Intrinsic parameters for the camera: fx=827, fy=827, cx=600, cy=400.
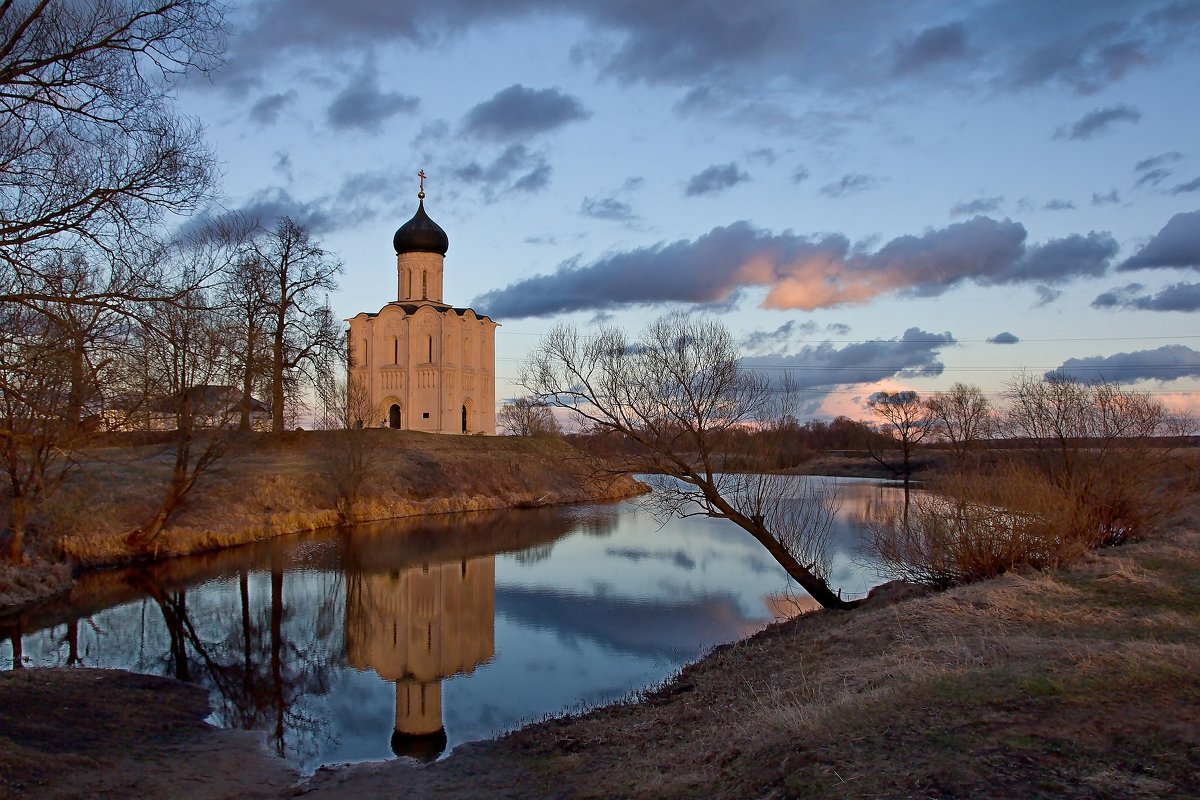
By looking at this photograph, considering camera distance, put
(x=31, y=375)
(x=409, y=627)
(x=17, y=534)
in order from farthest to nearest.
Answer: (x=17, y=534) → (x=409, y=627) → (x=31, y=375)

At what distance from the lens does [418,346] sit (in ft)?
150

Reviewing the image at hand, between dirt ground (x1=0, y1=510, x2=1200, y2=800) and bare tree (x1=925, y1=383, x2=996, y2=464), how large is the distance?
11.4 metres

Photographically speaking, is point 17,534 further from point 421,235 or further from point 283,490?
point 421,235

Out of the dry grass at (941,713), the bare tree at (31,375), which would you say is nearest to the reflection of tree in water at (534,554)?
the bare tree at (31,375)

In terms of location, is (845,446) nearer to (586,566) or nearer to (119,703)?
(586,566)

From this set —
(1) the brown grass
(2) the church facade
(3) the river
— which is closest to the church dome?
(2) the church facade

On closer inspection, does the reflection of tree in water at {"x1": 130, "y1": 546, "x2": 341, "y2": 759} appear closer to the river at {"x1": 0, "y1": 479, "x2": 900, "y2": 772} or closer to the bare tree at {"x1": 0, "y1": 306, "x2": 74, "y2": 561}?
the river at {"x1": 0, "y1": 479, "x2": 900, "y2": 772}

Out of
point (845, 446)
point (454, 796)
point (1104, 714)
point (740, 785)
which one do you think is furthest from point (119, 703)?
point (845, 446)

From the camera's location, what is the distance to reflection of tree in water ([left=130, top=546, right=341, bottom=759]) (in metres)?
9.60

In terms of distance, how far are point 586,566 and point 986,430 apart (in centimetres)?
1162

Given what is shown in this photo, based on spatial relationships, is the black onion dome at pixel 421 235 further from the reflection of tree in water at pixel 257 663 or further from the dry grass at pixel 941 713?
the dry grass at pixel 941 713

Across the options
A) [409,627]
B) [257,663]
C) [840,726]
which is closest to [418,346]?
[409,627]

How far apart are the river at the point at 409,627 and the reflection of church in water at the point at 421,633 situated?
4cm

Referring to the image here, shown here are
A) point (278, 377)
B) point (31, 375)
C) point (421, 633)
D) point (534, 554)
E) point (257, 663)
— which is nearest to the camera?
point (31, 375)
